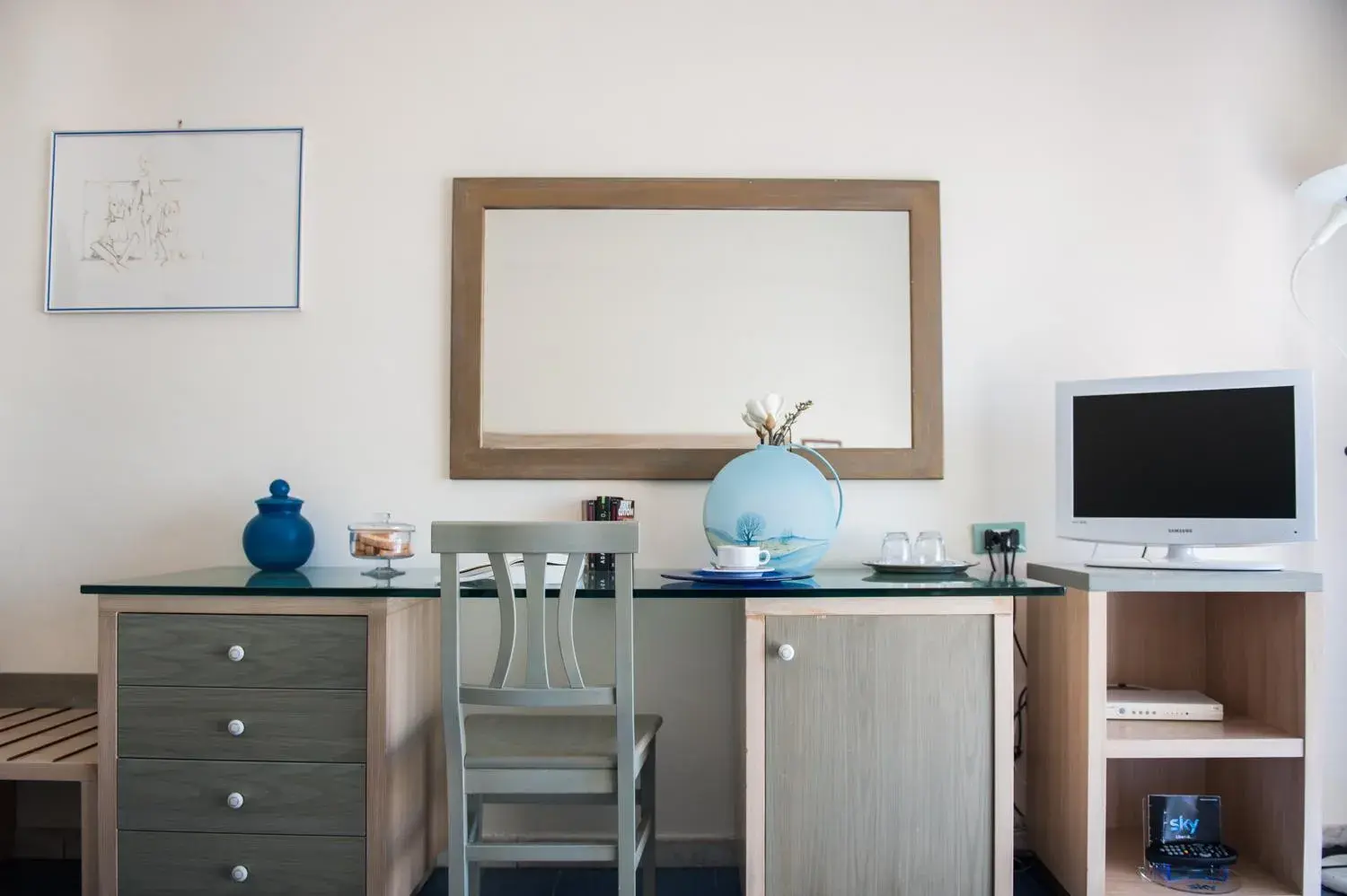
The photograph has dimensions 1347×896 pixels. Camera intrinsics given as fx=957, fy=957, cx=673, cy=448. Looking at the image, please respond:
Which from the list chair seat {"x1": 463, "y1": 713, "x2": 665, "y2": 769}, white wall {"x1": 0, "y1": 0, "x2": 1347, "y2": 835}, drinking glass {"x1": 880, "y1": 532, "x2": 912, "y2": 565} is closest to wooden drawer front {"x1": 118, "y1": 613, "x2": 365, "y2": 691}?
chair seat {"x1": 463, "y1": 713, "x2": 665, "y2": 769}

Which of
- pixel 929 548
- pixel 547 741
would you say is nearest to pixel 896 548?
pixel 929 548

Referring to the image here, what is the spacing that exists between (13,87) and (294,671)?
6.19ft

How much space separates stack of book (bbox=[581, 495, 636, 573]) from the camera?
7.91 feet

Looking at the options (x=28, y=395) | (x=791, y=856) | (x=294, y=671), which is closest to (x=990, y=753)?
(x=791, y=856)

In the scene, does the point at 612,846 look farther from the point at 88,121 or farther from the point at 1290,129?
the point at 1290,129

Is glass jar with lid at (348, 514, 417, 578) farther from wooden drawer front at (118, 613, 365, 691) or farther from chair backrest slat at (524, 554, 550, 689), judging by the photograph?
chair backrest slat at (524, 554, 550, 689)

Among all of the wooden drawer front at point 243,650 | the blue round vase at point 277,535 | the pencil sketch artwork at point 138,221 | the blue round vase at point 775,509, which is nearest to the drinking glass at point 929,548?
the blue round vase at point 775,509

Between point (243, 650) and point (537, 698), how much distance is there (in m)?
0.69

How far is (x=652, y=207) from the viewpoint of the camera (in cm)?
255

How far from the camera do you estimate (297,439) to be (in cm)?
256

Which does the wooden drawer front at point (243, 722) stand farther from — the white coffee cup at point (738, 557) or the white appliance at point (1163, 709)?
the white appliance at point (1163, 709)

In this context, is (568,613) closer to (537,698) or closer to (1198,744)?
(537,698)

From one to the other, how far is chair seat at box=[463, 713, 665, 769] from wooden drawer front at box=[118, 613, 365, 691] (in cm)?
29

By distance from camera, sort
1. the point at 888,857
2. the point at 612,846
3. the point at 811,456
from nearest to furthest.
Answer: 1. the point at 612,846
2. the point at 888,857
3. the point at 811,456
